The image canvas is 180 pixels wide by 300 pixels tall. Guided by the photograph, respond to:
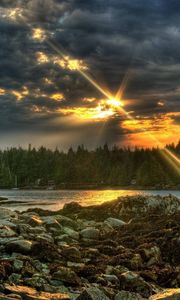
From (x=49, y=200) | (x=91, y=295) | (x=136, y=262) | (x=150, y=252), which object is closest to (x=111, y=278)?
(x=136, y=262)

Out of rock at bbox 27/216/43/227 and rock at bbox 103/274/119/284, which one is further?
rock at bbox 27/216/43/227

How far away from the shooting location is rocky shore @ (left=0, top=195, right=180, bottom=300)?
15.1 m

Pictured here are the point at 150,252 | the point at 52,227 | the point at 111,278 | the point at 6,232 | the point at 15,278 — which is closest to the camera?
the point at 15,278

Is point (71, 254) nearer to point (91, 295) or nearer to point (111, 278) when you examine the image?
point (111, 278)

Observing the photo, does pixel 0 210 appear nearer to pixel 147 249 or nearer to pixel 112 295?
pixel 147 249

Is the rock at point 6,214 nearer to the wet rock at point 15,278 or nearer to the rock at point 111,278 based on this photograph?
the rock at point 111,278

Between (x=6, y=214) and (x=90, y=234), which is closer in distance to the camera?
(x=90, y=234)

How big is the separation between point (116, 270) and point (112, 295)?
4992 millimetres

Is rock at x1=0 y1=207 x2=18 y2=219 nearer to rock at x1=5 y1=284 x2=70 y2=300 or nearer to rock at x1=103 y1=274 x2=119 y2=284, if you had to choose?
rock at x1=103 y1=274 x2=119 y2=284

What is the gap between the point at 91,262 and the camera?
21.2 m

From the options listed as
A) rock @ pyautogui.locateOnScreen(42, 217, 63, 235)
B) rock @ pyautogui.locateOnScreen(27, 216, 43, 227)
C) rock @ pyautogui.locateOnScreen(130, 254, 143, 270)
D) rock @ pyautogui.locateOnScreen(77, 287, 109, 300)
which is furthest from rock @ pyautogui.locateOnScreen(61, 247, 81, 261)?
rock @ pyautogui.locateOnScreen(27, 216, 43, 227)

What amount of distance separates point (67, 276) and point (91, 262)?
4.21 meters

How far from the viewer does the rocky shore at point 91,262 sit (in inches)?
593

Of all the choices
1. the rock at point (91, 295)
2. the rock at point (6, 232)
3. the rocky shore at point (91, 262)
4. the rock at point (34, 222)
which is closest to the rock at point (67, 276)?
the rocky shore at point (91, 262)
